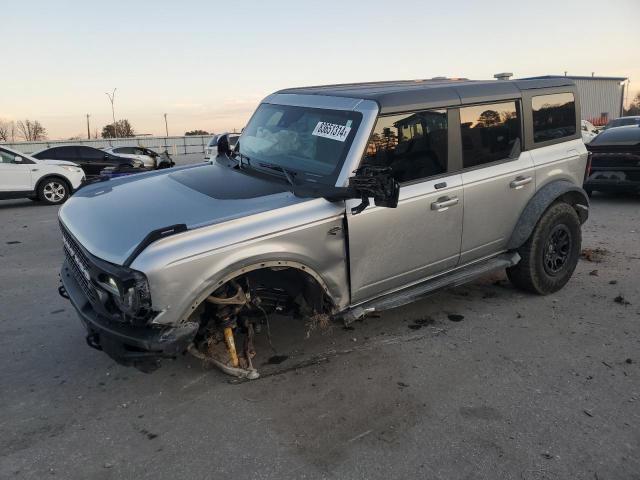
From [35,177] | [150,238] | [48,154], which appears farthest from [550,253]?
[48,154]

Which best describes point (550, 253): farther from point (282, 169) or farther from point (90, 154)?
point (90, 154)

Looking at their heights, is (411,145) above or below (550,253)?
above

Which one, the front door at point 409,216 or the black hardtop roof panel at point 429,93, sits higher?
the black hardtop roof panel at point 429,93

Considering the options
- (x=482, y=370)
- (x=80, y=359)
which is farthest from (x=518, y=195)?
(x=80, y=359)

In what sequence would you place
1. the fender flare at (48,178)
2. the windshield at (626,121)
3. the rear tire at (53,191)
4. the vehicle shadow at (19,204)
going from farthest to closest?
1. the windshield at (626,121)
2. the vehicle shadow at (19,204)
3. the rear tire at (53,191)
4. the fender flare at (48,178)

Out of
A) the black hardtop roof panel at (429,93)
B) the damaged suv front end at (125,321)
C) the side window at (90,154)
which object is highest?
the black hardtop roof panel at (429,93)

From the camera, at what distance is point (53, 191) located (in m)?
12.8

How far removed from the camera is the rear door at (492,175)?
165 inches

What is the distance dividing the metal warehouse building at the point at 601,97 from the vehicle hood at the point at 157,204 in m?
52.0

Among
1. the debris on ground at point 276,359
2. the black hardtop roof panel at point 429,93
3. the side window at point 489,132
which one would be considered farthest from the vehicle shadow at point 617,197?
the debris on ground at point 276,359

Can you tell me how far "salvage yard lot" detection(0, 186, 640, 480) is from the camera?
2701mm

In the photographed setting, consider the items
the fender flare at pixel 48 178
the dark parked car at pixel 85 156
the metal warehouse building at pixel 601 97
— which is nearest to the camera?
the fender flare at pixel 48 178

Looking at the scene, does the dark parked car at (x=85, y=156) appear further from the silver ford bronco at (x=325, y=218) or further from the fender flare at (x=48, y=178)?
the silver ford bronco at (x=325, y=218)

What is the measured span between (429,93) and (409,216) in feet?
3.33
